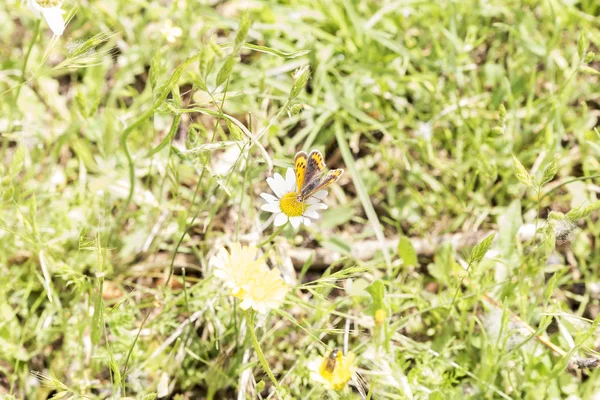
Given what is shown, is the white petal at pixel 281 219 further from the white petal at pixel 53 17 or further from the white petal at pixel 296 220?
the white petal at pixel 53 17

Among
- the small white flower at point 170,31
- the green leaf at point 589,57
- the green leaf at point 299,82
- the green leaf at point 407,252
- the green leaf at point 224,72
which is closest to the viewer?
the green leaf at point 224,72

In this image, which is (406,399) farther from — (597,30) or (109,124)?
(597,30)

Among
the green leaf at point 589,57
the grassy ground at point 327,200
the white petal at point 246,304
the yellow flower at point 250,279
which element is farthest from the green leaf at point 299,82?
the green leaf at point 589,57

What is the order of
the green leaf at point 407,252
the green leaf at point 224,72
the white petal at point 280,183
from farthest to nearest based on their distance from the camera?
the green leaf at point 407,252 < the white petal at point 280,183 < the green leaf at point 224,72

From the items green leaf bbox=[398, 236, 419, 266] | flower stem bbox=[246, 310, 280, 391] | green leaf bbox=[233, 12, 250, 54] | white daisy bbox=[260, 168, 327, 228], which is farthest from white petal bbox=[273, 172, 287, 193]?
green leaf bbox=[398, 236, 419, 266]

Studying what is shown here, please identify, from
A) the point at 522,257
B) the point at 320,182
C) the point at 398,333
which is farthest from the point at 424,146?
the point at 320,182

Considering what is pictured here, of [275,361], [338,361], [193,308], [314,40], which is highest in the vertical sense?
[314,40]
